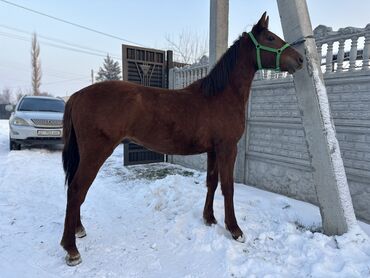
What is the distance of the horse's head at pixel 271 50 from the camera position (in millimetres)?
2723

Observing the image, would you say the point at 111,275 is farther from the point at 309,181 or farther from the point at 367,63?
the point at 367,63

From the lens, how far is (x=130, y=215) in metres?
3.44

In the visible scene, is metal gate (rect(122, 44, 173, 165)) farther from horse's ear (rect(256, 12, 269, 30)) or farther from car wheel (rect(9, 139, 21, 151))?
horse's ear (rect(256, 12, 269, 30))

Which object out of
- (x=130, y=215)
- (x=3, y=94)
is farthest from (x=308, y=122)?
(x=3, y=94)

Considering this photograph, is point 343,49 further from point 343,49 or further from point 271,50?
point 271,50

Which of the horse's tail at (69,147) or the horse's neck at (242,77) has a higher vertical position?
the horse's neck at (242,77)

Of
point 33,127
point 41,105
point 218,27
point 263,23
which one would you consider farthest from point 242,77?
point 41,105

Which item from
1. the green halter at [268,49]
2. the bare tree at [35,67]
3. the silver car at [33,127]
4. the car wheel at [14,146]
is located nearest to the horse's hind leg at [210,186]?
the green halter at [268,49]

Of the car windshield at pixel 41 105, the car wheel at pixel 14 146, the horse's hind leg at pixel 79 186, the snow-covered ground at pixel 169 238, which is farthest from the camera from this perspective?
the car windshield at pixel 41 105

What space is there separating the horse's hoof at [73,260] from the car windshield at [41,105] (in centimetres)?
716

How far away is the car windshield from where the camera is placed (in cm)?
827

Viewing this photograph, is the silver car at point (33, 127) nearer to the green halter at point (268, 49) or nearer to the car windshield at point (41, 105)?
the car windshield at point (41, 105)

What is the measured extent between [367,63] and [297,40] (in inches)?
40.5

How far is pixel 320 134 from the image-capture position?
2721 mm
